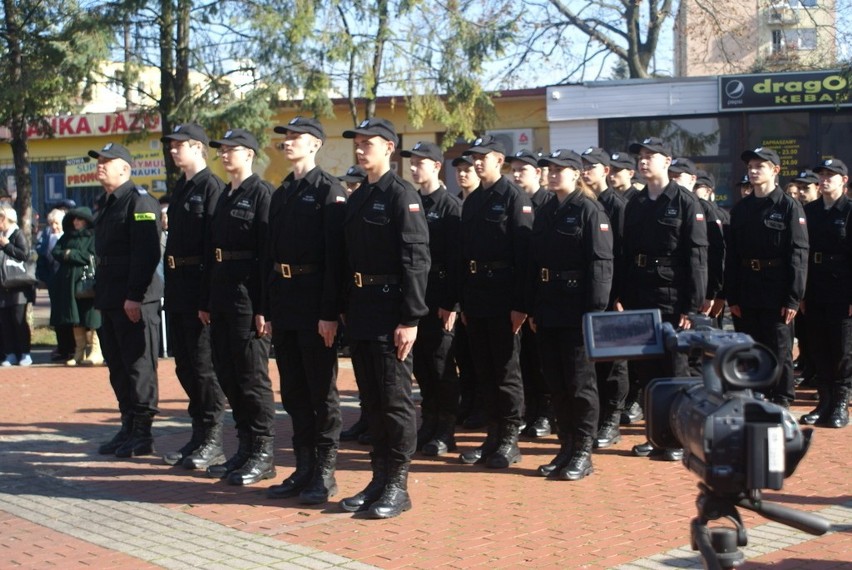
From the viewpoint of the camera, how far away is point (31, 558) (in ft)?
20.4

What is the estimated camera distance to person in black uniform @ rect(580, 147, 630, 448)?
8.93 meters

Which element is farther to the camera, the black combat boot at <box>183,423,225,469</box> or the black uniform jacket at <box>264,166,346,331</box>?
the black combat boot at <box>183,423,225,469</box>

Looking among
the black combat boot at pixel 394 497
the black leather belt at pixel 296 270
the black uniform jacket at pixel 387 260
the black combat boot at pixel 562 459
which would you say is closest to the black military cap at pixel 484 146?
the black uniform jacket at pixel 387 260

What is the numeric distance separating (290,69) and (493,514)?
1189 cm

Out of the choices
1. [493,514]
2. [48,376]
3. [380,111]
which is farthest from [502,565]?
[380,111]

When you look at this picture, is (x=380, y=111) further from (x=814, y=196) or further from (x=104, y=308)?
(x=104, y=308)

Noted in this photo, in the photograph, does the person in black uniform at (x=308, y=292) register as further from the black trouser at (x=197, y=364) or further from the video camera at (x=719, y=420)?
the video camera at (x=719, y=420)

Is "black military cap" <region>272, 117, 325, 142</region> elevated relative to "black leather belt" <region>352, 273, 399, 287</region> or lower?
elevated

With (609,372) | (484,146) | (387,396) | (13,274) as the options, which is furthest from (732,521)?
(13,274)

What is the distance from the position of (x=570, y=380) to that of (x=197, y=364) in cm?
269

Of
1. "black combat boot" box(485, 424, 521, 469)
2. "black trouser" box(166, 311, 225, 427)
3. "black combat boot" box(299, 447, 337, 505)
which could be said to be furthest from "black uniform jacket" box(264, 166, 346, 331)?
"black combat boot" box(485, 424, 521, 469)

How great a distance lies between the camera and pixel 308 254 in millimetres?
7266

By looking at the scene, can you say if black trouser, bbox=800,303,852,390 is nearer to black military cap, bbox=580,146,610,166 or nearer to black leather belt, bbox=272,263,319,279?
black military cap, bbox=580,146,610,166

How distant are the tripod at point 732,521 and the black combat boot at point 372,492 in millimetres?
3162
